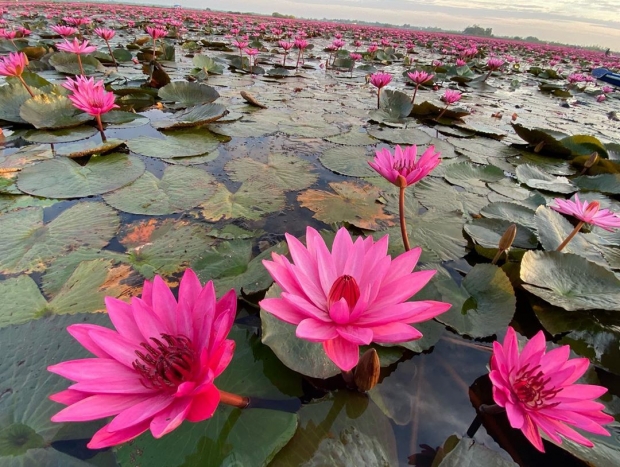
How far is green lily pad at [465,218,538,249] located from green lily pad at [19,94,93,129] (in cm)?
344

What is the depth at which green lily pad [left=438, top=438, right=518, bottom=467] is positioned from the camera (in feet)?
2.93

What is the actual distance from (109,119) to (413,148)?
3089mm

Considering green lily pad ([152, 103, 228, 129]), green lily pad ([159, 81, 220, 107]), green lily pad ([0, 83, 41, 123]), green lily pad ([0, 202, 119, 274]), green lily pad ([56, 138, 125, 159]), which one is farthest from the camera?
green lily pad ([159, 81, 220, 107])

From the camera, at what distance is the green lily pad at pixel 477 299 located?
138cm

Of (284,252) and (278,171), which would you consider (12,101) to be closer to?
(278,171)

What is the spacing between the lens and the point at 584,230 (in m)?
2.09

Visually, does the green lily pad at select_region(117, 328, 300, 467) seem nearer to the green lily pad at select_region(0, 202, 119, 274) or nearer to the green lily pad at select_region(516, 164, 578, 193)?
the green lily pad at select_region(0, 202, 119, 274)

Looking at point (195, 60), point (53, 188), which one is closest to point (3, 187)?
point (53, 188)

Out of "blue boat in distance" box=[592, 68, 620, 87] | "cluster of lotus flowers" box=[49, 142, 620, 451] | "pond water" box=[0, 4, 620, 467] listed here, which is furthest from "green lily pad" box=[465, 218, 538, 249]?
"blue boat in distance" box=[592, 68, 620, 87]

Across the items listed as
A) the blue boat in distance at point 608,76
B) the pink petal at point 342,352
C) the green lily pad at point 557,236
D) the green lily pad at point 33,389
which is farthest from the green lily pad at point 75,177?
the blue boat in distance at point 608,76

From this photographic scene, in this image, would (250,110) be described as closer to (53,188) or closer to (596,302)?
(53,188)

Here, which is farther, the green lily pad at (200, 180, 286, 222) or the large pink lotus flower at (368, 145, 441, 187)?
the green lily pad at (200, 180, 286, 222)

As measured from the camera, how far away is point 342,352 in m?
0.81

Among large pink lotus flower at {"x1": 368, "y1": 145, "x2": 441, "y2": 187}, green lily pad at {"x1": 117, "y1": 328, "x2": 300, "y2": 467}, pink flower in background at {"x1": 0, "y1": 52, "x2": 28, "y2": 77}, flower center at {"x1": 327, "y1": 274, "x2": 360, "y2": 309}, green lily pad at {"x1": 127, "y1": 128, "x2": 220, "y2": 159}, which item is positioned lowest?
green lily pad at {"x1": 117, "y1": 328, "x2": 300, "y2": 467}
